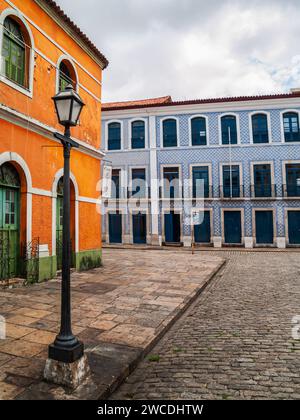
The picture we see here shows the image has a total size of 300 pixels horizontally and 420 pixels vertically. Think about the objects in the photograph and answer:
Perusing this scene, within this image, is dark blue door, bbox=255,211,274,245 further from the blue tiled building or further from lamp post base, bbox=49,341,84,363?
lamp post base, bbox=49,341,84,363

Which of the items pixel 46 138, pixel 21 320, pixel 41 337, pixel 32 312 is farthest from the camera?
pixel 46 138

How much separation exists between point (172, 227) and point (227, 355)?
1704 centimetres

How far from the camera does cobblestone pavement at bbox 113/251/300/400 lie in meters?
3.05

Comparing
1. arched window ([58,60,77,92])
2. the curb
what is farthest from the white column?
arched window ([58,60,77,92])

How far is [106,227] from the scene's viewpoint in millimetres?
21625

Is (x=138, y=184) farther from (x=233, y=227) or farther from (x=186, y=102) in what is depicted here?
(x=233, y=227)

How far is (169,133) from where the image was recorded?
21250mm

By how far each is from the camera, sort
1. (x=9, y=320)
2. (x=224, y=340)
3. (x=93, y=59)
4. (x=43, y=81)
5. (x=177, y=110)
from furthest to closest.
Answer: (x=177, y=110), (x=93, y=59), (x=43, y=81), (x=9, y=320), (x=224, y=340)

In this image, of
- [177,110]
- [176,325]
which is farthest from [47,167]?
[177,110]

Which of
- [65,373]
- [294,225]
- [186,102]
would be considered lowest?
[65,373]

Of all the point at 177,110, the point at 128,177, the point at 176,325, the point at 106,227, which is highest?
the point at 177,110

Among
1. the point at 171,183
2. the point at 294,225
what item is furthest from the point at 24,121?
the point at 294,225
